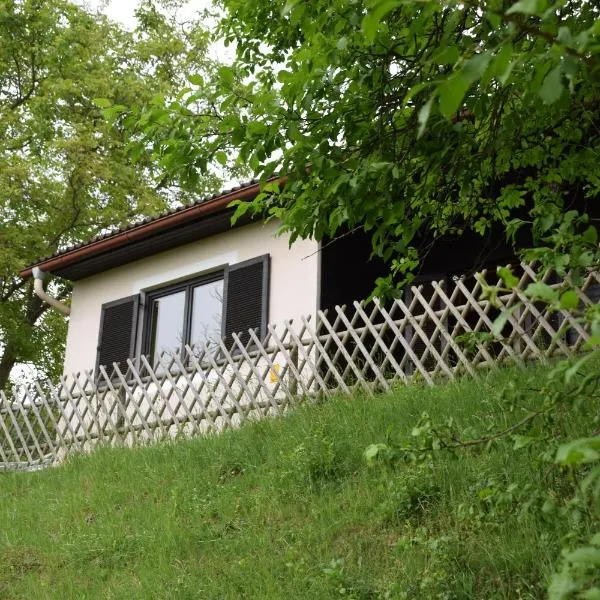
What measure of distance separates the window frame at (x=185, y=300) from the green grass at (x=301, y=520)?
4.03m

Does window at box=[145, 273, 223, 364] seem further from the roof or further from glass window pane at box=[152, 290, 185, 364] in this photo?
the roof

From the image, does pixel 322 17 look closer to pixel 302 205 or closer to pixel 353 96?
pixel 353 96

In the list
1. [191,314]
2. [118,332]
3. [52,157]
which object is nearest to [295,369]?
[191,314]

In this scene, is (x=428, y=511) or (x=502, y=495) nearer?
(x=502, y=495)

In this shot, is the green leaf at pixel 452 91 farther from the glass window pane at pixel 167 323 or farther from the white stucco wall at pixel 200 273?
the glass window pane at pixel 167 323

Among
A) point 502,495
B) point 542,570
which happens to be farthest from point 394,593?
point 502,495

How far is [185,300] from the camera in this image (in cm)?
1148

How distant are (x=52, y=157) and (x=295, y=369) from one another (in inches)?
393

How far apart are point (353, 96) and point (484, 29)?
29.5 inches

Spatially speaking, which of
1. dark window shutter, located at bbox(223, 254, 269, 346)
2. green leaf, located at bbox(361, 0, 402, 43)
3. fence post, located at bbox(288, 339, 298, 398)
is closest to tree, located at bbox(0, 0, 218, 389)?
dark window shutter, located at bbox(223, 254, 269, 346)

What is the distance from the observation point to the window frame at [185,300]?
1127 cm

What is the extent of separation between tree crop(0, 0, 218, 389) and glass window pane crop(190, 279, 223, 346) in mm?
5540

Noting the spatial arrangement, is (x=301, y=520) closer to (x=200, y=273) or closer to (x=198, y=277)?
(x=200, y=273)

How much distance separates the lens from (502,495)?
Result: 121 inches
